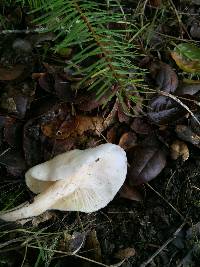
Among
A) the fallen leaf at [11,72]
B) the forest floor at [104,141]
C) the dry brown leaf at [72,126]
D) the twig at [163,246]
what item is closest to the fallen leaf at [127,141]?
the forest floor at [104,141]

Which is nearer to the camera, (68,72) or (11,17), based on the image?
(68,72)

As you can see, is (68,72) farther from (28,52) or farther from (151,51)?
(151,51)

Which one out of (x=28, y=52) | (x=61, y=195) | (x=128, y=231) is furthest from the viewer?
(x=28, y=52)

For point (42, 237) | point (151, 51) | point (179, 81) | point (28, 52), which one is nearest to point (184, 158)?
point (179, 81)

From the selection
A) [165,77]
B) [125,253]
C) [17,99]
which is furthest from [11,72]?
[125,253]

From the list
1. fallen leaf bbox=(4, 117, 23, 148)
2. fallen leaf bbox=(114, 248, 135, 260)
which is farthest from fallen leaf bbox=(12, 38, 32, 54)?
fallen leaf bbox=(114, 248, 135, 260)

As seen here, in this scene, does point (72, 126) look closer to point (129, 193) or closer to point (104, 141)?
point (104, 141)
